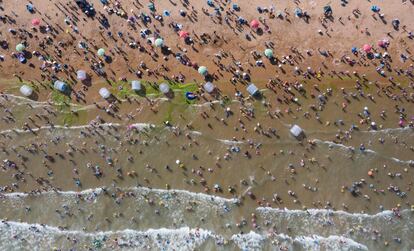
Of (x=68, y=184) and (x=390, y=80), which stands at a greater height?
(x=390, y=80)

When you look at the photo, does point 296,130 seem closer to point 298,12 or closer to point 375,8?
point 298,12

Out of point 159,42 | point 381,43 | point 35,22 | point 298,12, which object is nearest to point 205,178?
point 159,42

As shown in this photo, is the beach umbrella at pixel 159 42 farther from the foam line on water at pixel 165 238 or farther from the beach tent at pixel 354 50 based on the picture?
the beach tent at pixel 354 50

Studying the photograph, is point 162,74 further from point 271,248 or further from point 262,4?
point 271,248

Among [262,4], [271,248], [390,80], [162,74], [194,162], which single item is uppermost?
[262,4]

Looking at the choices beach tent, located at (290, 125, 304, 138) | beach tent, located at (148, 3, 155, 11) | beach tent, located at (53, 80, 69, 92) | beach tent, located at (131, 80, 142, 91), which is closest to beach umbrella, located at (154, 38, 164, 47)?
beach tent, located at (148, 3, 155, 11)

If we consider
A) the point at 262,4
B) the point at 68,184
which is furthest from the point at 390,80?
the point at 68,184

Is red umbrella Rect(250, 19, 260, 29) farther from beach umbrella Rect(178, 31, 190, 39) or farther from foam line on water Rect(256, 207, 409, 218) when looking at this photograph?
foam line on water Rect(256, 207, 409, 218)
